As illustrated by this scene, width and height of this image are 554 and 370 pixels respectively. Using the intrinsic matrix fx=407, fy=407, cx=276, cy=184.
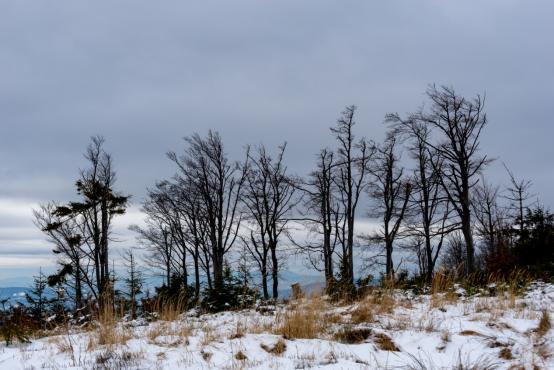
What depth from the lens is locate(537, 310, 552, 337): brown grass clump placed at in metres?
4.72

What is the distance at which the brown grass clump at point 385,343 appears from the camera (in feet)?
15.2

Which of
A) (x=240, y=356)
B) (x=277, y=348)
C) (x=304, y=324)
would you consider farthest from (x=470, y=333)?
(x=240, y=356)

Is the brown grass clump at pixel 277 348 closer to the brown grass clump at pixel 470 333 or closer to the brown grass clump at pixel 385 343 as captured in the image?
the brown grass clump at pixel 385 343

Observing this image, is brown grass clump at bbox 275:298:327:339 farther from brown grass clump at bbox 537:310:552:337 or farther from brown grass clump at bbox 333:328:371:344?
brown grass clump at bbox 537:310:552:337

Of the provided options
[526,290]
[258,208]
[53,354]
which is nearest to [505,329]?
[526,290]

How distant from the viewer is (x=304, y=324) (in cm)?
554

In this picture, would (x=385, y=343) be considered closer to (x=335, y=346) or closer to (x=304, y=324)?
(x=335, y=346)

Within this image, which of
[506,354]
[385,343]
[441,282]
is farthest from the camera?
[441,282]

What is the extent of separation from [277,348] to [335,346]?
2.23 ft

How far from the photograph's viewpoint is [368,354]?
446 centimetres

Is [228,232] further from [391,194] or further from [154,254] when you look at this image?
[154,254]

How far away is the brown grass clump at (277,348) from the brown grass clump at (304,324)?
0.41 metres

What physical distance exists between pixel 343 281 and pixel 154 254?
27.8 meters

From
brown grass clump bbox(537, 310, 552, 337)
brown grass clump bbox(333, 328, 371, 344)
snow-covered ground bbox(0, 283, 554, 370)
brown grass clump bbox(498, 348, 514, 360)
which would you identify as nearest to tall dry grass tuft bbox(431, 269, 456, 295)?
snow-covered ground bbox(0, 283, 554, 370)
